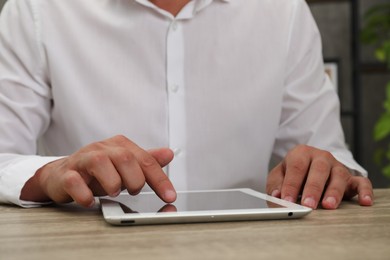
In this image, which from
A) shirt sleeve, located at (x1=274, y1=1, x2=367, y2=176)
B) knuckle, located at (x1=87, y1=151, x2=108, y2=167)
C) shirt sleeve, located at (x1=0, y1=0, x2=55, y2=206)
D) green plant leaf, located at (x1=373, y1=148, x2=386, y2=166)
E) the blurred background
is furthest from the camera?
the blurred background

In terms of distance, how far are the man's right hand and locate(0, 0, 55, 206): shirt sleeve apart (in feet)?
1.34

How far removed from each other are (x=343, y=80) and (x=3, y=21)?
93.3 inches

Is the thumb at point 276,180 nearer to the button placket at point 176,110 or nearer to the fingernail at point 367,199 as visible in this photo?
the fingernail at point 367,199

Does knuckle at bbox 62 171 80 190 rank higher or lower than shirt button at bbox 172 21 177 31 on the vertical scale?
lower

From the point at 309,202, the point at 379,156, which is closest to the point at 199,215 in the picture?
the point at 309,202

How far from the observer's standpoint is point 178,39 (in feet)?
3.99

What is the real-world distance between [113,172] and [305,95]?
699 mm

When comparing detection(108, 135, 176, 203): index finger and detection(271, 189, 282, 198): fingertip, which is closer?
detection(108, 135, 176, 203): index finger

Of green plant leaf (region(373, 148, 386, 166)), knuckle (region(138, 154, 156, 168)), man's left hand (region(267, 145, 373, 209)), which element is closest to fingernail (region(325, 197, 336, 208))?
man's left hand (region(267, 145, 373, 209))

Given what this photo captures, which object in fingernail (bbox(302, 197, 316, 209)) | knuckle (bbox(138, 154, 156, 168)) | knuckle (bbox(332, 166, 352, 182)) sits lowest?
fingernail (bbox(302, 197, 316, 209))

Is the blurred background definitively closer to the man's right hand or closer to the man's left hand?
the man's left hand

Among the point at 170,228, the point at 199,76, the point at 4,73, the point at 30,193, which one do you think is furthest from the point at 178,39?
the point at 170,228

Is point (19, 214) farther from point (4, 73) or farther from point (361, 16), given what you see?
point (361, 16)

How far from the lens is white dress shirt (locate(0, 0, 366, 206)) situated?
1186mm
